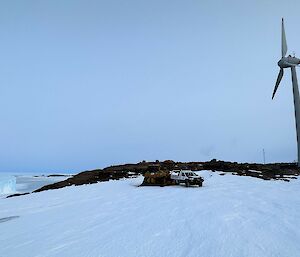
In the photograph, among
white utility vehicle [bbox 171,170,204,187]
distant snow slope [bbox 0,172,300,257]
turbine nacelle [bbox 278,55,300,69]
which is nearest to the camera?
distant snow slope [bbox 0,172,300,257]

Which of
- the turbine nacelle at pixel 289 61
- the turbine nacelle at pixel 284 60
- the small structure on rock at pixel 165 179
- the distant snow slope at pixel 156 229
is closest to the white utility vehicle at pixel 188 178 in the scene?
the small structure on rock at pixel 165 179

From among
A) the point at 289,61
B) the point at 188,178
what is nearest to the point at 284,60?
the point at 289,61

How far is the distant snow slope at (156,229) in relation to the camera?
7.93 meters

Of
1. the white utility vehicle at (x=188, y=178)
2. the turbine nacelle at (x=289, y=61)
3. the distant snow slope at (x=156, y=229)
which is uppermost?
the turbine nacelle at (x=289, y=61)

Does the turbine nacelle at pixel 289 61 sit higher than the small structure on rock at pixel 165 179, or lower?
higher

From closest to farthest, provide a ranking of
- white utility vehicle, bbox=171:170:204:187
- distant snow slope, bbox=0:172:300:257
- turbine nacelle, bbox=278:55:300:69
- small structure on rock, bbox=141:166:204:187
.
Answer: distant snow slope, bbox=0:172:300:257 < white utility vehicle, bbox=171:170:204:187 < small structure on rock, bbox=141:166:204:187 < turbine nacelle, bbox=278:55:300:69

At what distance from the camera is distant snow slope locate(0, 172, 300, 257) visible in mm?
7926

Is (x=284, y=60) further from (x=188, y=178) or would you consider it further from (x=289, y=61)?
(x=188, y=178)

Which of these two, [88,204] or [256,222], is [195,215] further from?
[88,204]

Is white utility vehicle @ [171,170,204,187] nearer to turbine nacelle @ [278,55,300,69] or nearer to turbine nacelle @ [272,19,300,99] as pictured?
turbine nacelle @ [272,19,300,99]

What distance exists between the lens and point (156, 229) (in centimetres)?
998

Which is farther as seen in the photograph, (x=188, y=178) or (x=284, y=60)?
(x=284, y=60)

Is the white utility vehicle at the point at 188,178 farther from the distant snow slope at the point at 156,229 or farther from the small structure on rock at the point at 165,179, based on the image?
the distant snow slope at the point at 156,229

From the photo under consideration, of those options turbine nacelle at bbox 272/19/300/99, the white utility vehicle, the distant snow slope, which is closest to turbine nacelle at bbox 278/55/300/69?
turbine nacelle at bbox 272/19/300/99
